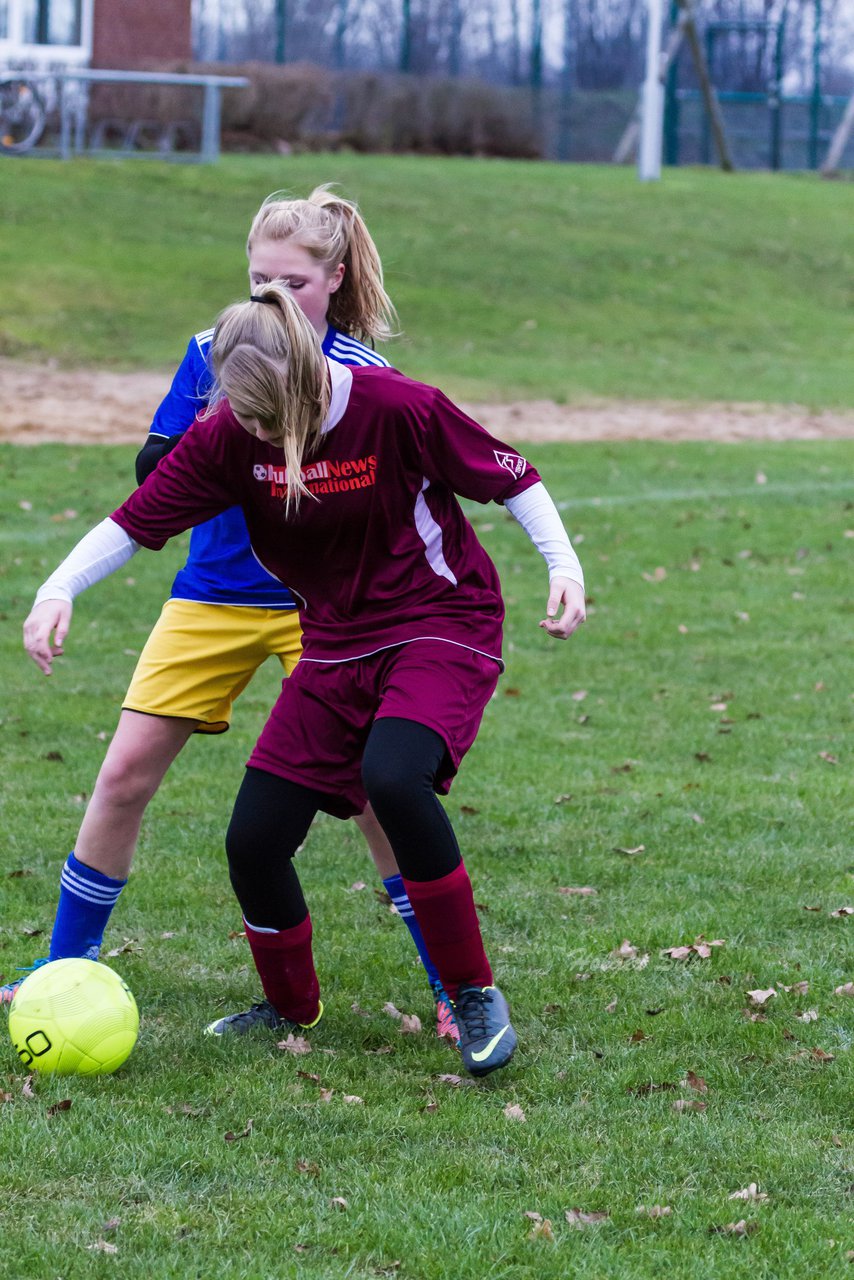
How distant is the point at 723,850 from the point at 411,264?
18.6 metres

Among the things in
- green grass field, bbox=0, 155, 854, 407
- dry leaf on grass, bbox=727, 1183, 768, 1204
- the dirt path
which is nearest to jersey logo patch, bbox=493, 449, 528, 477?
dry leaf on grass, bbox=727, 1183, 768, 1204

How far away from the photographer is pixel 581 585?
12.5 ft

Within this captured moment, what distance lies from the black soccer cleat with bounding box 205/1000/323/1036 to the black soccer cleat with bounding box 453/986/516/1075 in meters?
0.50

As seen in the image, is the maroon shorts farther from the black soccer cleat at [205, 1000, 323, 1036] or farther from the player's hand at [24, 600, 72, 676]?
the black soccer cleat at [205, 1000, 323, 1036]

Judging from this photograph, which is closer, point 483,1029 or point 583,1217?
point 583,1217

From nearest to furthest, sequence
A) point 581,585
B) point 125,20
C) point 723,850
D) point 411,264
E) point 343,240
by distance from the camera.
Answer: point 581,585 → point 343,240 → point 723,850 → point 411,264 → point 125,20

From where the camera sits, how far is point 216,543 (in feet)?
14.0

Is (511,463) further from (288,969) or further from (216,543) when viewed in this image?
(288,969)

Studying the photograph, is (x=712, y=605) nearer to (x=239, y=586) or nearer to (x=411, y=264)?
(x=239, y=586)

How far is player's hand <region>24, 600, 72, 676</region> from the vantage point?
368 centimetres

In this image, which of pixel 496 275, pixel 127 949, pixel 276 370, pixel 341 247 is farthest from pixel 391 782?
pixel 496 275

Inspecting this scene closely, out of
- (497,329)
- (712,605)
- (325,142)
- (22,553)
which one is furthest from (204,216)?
(712,605)

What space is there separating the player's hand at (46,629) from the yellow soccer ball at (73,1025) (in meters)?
0.79

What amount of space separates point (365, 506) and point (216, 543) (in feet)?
2.12
